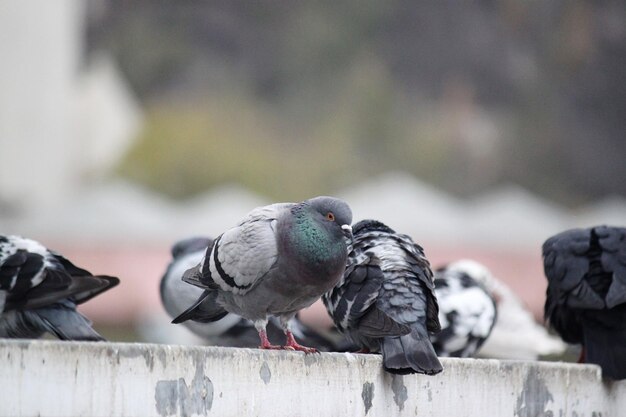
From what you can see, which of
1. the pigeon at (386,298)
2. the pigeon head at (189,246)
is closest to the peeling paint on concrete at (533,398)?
the pigeon at (386,298)

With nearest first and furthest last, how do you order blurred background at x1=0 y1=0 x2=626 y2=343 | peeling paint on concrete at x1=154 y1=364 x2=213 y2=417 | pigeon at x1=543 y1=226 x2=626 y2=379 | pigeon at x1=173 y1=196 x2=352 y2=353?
peeling paint on concrete at x1=154 y1=364 x2=213 y2=417, pigeon at x1=173 y1=196 x2=352 y2=353, pigeon at x1=543 y1=226 x2=626 y2=379, blurred background at x1=0 y1=0 x2=626 y2=343

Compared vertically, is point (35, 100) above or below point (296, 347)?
above

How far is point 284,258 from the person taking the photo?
4.50 metres

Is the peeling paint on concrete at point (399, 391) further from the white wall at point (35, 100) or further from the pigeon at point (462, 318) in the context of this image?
the white wall at point (35, 100)

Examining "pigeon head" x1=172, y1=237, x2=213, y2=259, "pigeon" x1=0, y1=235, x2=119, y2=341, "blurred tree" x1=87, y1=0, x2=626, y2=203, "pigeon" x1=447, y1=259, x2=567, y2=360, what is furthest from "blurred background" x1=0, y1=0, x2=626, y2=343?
"pigeon" x1=0, y1=235, x2=119, y2=341

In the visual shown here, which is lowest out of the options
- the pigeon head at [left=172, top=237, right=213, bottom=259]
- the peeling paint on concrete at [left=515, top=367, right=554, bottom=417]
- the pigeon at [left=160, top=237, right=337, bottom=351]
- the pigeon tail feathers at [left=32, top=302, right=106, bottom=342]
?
the peeling paint on concrete at [left=515, top=367, right=554, bottom=417]

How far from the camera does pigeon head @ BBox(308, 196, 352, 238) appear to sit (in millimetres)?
4531

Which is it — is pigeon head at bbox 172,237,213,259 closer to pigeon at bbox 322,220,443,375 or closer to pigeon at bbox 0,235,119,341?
pigeon at bbox 0,235,119,341

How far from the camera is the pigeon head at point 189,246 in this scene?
255 inches

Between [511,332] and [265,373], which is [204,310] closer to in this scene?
[265,373]

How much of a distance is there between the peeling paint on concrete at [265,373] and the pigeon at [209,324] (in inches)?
72.2

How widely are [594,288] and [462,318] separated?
77 cm

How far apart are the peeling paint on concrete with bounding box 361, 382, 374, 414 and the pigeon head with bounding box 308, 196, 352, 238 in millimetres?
615

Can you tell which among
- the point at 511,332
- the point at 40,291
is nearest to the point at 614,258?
the point at 511,332
